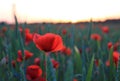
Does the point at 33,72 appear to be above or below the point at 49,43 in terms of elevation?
below

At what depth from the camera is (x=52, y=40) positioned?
47.8 inches

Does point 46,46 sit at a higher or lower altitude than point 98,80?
higher

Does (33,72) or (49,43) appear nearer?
(49,43)

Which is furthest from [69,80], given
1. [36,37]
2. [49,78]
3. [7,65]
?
[7,65]

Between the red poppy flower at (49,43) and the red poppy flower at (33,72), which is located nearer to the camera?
the red poppy flower at (49,43)

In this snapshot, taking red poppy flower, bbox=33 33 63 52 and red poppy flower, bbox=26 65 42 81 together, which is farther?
red poppy flower, bbox=26 65 42 81

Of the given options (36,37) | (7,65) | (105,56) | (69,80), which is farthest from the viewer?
(105,56)

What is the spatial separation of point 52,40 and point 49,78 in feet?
0.46

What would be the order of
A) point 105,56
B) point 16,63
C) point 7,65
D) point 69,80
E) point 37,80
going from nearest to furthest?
point 69,80, point 37,80, point 7,65, point 16,63, point 105,56

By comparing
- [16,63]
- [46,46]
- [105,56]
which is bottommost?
[105,56]

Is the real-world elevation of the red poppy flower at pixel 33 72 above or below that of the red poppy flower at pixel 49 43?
below

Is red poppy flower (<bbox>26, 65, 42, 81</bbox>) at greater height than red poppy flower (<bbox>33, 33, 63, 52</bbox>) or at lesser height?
lesser

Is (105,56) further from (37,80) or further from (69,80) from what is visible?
(69,80)

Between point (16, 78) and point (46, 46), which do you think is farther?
point (16, 78)
